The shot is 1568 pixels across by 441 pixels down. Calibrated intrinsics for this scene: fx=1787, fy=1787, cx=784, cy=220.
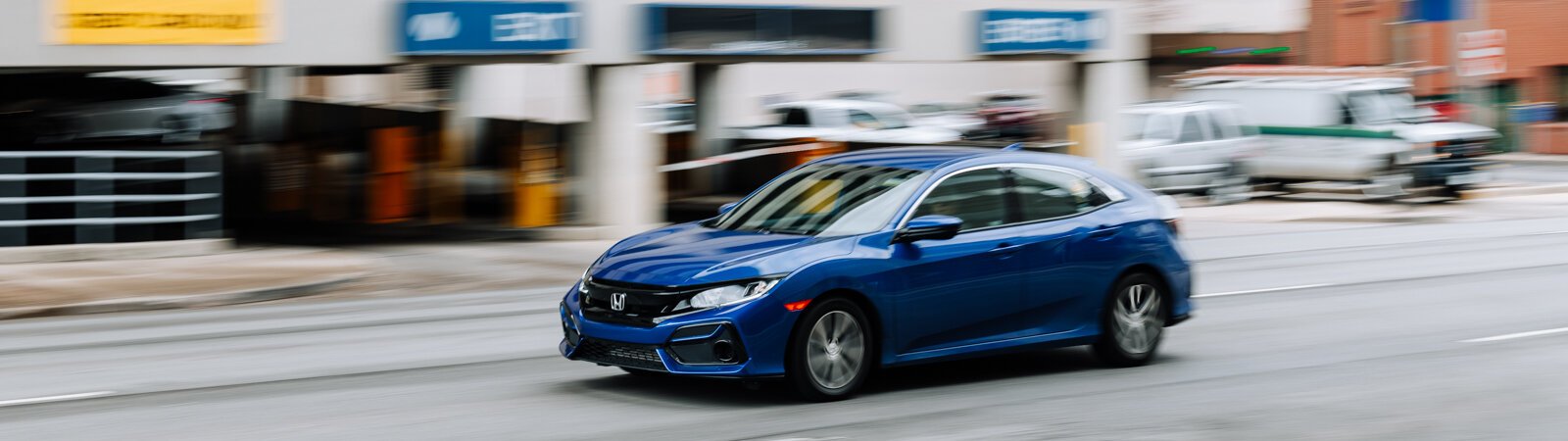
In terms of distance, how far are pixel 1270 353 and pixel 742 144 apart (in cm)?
2005

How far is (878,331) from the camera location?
28.2 ft

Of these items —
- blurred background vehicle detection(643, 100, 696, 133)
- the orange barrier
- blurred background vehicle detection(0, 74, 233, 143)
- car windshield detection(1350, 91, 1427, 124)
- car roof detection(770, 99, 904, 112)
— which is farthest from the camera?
blurred background vehicle detection(643, 100, 696, 133)

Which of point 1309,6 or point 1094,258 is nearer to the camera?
point 1094,258

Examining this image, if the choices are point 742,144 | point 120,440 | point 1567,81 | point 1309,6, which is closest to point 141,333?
point 120,440

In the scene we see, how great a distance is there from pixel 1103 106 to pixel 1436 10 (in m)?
9.74

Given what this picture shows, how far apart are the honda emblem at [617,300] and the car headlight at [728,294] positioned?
1.27ft

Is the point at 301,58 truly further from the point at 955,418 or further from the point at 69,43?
the point at 955,418

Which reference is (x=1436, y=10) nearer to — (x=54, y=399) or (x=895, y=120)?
(x=895, y=120)

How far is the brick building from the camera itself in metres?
46.7

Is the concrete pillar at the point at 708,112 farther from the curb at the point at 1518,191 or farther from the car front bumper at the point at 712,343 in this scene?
the car front bumper at the point at 712,343

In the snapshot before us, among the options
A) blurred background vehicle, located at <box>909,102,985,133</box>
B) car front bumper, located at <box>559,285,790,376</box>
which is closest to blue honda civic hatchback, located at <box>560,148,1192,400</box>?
car front bumper, located at <box>559,285,790,376</box>

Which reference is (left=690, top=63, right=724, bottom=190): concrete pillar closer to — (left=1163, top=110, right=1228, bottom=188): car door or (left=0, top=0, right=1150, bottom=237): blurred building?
(left=0, top=0, right=1150, bottom=237): blurred building

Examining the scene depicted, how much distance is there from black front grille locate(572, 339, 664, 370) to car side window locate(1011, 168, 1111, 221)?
223cm

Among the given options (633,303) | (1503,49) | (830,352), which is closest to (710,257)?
(633,303)
